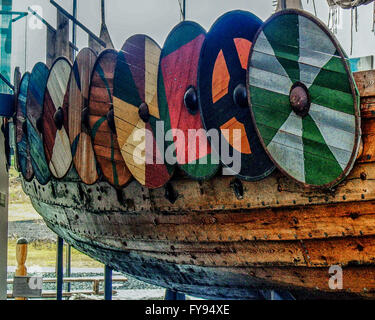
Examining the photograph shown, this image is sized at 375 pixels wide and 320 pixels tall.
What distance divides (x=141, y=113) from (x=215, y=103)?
1.95 ft

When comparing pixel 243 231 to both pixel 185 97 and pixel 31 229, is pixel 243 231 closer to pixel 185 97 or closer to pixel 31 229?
pixel 185 97

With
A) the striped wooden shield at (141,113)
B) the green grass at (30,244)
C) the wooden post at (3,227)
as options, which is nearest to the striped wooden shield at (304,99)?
the striped wooden shield at (141,113)

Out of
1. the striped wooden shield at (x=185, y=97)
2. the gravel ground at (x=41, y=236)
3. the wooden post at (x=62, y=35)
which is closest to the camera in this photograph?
the striped wooden shield at (x=185, y=97)

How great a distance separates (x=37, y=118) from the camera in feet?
13.3

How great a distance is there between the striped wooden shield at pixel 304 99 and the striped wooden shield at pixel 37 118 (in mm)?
2052

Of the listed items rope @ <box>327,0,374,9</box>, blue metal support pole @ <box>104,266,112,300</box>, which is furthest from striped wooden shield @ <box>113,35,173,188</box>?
rope @ <box>327,0,374,9</box>

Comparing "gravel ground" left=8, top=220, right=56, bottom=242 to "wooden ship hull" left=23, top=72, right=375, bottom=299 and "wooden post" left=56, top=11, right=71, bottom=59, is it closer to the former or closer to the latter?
"wooden post" left=56, top=11, right=71, bottom=59

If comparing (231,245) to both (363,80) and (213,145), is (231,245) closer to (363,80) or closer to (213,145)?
(213,145)

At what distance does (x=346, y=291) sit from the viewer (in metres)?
2.50

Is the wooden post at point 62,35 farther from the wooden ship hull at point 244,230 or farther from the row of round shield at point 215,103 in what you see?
the wooden ship hull at point 244,230

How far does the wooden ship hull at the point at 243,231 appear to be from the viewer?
92.0 inches

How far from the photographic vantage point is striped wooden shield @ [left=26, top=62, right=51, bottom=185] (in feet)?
13.0

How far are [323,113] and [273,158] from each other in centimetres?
32
